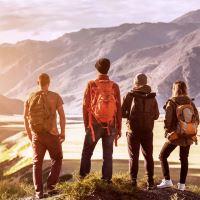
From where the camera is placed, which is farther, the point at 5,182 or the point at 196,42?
the point at 196,42

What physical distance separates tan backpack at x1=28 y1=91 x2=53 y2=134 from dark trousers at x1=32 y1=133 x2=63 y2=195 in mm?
106

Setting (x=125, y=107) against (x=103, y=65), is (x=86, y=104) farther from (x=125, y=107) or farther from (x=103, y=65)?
(x=125, y=107)

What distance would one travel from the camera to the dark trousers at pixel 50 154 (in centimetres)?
744

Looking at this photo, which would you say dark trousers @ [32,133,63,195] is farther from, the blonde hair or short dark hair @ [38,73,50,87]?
the blonde hair

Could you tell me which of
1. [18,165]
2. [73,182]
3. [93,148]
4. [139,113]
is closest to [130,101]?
[139,113]

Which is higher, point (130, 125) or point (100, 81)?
point (100, 81)

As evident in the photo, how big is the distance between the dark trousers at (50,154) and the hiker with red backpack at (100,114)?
35 cm

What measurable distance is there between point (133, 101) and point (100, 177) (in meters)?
1.22

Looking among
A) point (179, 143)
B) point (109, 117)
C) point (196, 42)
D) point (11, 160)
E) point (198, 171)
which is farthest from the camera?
point (196, 42)

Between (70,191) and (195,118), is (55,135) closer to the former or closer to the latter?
(70,191)

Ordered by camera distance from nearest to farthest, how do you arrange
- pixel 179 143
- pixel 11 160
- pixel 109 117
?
pixel 109 117 → pixel 179 143 → pixel 11 160

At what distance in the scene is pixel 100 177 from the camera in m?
7.61

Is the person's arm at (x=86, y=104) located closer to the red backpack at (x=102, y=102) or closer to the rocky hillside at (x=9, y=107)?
the red backpack at (x=102, y=102)

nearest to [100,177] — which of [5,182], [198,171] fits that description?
[5,182]
